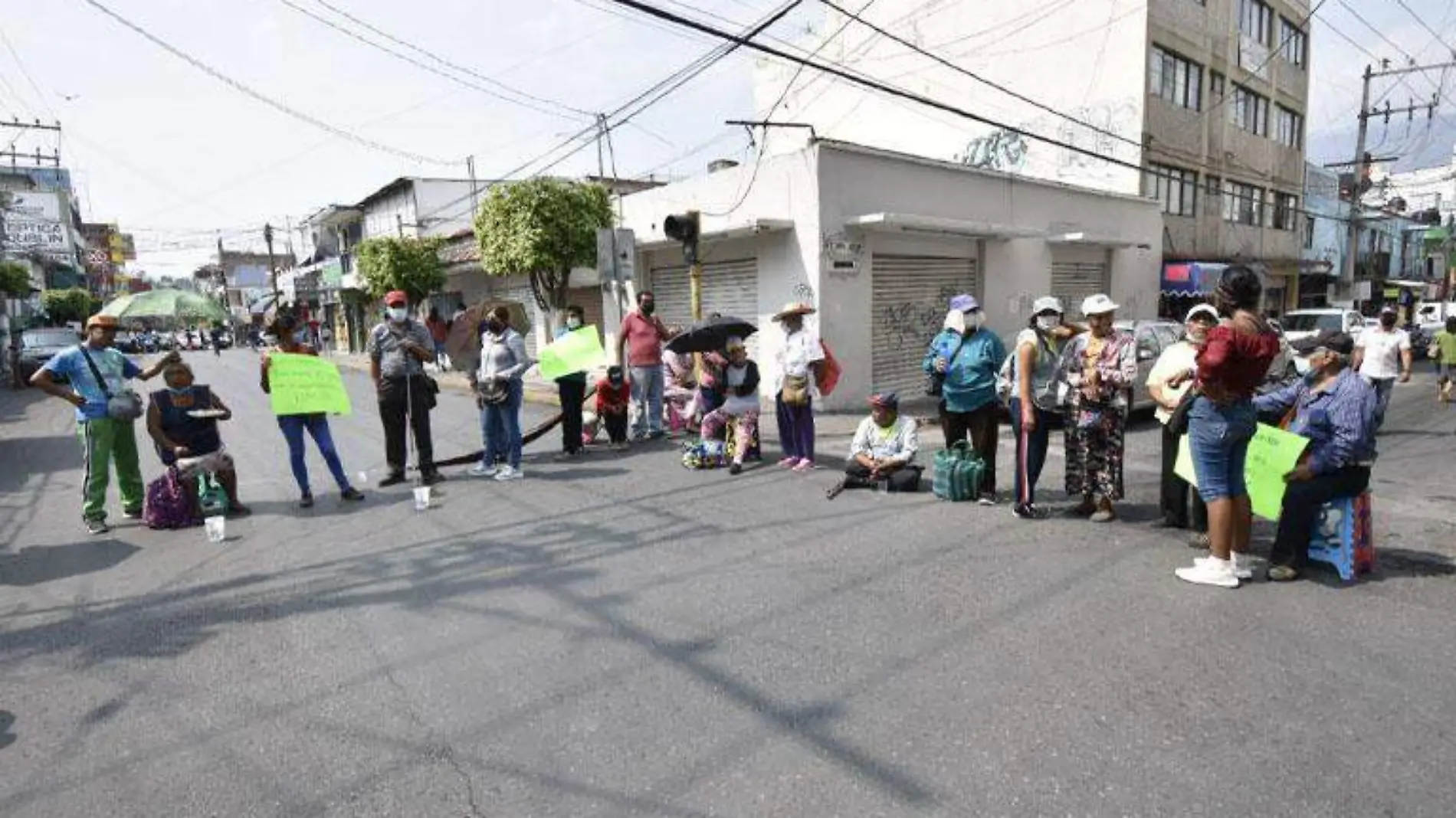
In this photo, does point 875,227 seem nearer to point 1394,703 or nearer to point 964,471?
point 964,471

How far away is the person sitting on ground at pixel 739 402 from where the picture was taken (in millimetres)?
7996

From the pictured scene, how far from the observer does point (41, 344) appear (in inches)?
859

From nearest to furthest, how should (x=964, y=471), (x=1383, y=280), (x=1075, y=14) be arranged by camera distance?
(x=964, y=471) → (x=1075, y=14) → (x=1383, y=280)

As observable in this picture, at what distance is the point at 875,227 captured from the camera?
40.7ft

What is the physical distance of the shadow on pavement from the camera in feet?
17.5

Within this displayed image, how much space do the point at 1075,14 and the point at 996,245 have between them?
9.46 metres

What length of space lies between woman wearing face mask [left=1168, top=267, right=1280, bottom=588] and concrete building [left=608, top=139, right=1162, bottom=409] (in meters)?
7.87

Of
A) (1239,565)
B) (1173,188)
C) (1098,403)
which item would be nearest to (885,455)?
(1098,403)

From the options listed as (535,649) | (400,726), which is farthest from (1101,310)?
(400,726)

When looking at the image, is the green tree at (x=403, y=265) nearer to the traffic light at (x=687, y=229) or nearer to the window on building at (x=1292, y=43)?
the traffic light at (x=687, y=229)

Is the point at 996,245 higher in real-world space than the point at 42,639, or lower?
higher

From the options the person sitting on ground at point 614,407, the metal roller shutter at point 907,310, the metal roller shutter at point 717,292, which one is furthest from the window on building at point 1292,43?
the person sitting on ground at point 614,407

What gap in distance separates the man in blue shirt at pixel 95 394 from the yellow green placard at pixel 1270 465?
789cm

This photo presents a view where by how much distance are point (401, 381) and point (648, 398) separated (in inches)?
125
